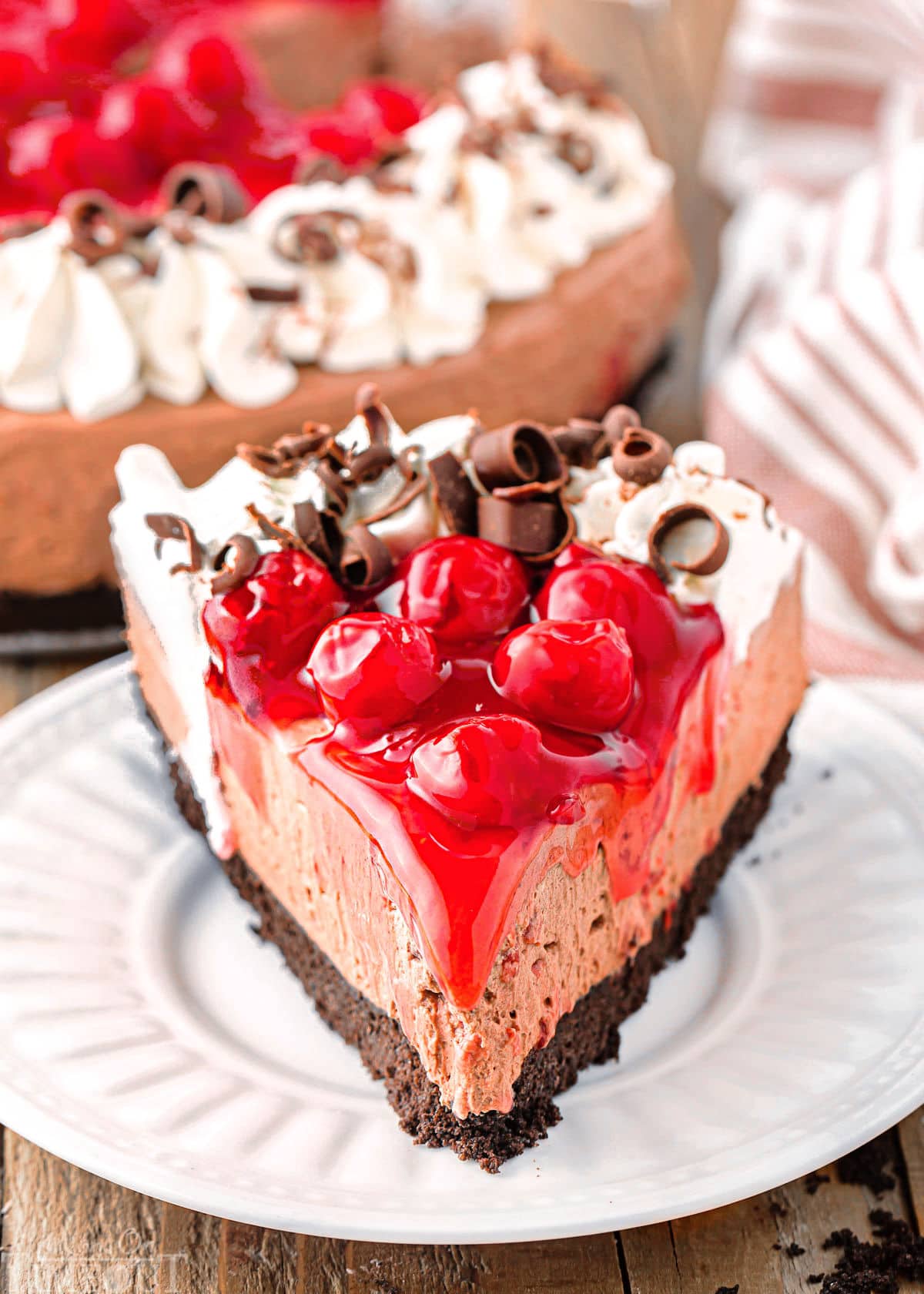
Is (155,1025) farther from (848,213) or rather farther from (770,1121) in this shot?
(848,213)

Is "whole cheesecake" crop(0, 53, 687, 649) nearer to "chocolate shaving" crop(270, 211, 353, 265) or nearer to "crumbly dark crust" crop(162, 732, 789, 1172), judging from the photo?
"chocolate shaving" crop(270, 211, 353, 265)

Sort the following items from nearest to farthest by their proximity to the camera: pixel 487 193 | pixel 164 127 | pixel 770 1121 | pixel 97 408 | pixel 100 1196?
pixel 770 1121 < pixel 100 1196 < pixel 97 408 < pixel 487 193 < pixel 164 127

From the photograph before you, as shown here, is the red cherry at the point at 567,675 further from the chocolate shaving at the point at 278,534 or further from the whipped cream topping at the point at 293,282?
the whipped cream topping at the point at 293,282

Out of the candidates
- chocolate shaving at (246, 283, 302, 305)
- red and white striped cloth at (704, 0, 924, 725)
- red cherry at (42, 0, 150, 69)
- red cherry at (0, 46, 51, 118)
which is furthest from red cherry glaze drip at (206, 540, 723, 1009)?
red cherry at (42, 0, 150, 69)

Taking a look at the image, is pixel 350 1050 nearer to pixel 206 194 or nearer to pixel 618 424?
pixel 618 424

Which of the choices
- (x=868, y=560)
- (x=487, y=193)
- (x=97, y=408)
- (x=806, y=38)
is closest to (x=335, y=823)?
(x=97, y=408)
